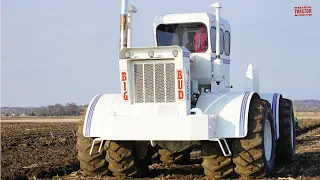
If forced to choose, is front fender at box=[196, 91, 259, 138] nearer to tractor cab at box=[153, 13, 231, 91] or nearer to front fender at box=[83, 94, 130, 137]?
tractor cab at box=[153, 13, 231, 91]

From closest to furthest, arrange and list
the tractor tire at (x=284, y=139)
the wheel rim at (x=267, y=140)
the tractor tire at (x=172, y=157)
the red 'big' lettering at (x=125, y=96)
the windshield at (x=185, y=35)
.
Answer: the red 'big' lettering at (x=125, y=96)
the wheel rim at (x=267, y=140)
the windshield at (x=185, y=35)
the tractor tire at (x=284, y=139)
the tractor tire at (x=172, y=157)

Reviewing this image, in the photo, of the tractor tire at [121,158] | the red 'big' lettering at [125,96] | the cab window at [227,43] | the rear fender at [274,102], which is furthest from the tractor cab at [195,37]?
the tractor tire at [121,158]

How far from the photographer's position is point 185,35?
13211 mm

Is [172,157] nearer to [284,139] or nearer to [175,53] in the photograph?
[284,139]

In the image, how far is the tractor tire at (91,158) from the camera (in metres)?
12.1

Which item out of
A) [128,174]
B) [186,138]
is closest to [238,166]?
[186,138]

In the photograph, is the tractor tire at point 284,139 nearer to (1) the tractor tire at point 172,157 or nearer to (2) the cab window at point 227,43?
(2) the cab window at point 227,43

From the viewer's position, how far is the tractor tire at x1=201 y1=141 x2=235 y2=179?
1144cm

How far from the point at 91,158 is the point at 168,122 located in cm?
204

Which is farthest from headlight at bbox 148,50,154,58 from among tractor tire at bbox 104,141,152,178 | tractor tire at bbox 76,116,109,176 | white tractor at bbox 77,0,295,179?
tractor tire at bbox 76,116,109,176

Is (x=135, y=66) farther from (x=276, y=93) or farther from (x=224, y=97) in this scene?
(x=276, y=93)

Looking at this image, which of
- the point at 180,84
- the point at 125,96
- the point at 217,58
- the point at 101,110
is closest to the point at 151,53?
the point at 180,84

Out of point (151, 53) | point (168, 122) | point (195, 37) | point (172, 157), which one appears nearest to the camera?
point (168, 122)

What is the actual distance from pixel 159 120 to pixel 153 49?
1.38m
